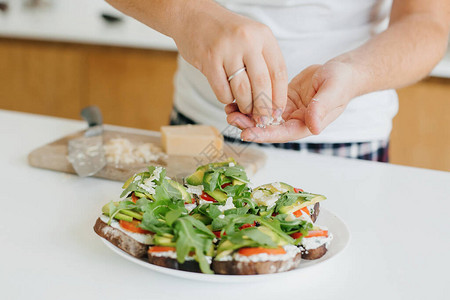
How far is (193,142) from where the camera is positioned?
122 cm

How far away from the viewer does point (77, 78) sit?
2.77m

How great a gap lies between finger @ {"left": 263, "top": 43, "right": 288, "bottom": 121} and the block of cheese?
0.38 m

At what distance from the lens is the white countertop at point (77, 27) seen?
2.46 metres

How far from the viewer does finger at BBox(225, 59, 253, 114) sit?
2.58ft

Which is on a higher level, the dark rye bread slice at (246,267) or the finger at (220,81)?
the finger at (220,81)

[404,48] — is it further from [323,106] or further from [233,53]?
[233,53]

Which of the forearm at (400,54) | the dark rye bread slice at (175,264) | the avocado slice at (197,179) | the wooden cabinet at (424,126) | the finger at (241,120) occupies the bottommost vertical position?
the wooden cabinet at (424,126)

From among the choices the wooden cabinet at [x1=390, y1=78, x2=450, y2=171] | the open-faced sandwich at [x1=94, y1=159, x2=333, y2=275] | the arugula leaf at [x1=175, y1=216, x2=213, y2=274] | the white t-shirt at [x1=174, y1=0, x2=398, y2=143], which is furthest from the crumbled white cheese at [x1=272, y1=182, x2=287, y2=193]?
the wooden cabinet at [x1=390, y1=78, x2=450, y2=171]

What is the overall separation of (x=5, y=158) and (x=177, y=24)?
1.83 ft

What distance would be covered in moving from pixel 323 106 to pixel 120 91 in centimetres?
196

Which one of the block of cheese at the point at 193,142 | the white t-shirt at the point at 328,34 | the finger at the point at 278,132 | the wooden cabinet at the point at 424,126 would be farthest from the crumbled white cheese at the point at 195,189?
the wooden cabinet at the point at 424,126

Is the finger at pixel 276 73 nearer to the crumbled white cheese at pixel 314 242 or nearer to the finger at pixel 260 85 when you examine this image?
the finger at pixel 260 85

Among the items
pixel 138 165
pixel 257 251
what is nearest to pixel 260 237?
pixel 257 251

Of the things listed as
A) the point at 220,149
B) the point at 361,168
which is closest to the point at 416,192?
the point at 361,168
